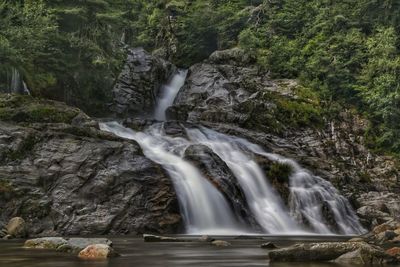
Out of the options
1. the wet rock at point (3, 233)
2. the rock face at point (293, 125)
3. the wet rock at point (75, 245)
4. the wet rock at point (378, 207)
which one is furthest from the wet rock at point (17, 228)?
the wet rock at point (378, 207)

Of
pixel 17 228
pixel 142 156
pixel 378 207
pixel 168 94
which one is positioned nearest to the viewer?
pixel 17 228

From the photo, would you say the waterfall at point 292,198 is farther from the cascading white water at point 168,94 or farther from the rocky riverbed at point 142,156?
the cascading white water at point 168,94

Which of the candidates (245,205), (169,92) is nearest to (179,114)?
(169,92)

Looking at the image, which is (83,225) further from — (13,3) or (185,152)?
(13,3)

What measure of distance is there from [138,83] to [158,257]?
25968mm

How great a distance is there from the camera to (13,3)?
29.2 metres

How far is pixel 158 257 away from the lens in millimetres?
9734

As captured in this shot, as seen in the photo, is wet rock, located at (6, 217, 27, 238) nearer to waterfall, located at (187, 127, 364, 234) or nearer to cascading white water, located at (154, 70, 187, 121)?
waterfall, located at (187, 127, 364, 234)

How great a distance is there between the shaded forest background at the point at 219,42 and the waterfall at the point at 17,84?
1.10ft

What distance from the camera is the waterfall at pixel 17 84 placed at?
25.9 meters

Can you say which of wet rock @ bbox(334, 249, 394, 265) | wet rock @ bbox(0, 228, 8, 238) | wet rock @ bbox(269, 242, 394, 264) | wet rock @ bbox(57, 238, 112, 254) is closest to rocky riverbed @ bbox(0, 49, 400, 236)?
wet rock @ bbox(0, 228, 8, 238)

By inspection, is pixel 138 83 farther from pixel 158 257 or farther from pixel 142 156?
pixel 158 257

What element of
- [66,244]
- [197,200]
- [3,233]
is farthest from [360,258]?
[3,233]

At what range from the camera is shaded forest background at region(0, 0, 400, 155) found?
2759cm
